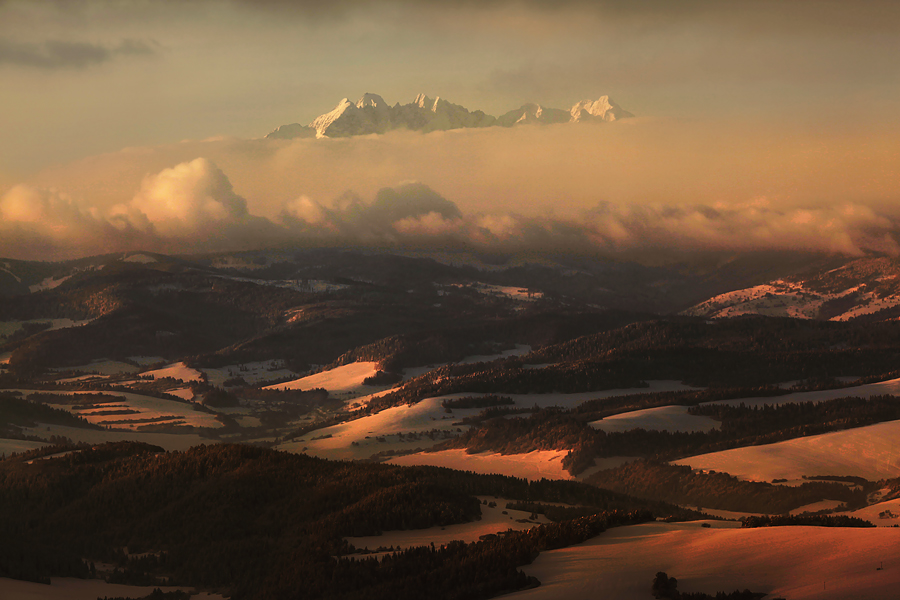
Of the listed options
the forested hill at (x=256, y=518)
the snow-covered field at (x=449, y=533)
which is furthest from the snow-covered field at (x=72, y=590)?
→ the snow-covered field at (x=449, y=533)

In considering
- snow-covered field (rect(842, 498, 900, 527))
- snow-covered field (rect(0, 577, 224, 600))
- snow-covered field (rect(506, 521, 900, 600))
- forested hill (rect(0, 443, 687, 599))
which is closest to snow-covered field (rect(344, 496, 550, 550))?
forested hill (rect(0, 443, 687, 599))

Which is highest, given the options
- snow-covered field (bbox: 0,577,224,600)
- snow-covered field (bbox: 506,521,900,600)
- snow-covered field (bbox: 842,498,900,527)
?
snow-covered field (bbox: 506,521,900,600)

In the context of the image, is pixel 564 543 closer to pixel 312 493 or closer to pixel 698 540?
pixel 698 540

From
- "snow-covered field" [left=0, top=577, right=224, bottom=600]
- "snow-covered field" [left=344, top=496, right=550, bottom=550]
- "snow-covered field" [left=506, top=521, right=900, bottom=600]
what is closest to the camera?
"snow-covered field" [left=506, top=521, right=900, bottom=600]

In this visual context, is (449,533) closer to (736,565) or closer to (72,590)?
(72,590)

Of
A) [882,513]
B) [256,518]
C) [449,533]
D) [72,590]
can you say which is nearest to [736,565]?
[449,533]

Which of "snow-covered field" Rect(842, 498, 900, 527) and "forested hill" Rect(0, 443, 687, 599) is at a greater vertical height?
"forested hill" Rect(0, 443, 687, 599)

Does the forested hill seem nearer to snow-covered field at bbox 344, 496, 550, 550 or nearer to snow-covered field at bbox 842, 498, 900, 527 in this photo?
snow-covered field at bbox 344, 496, 550, 550
